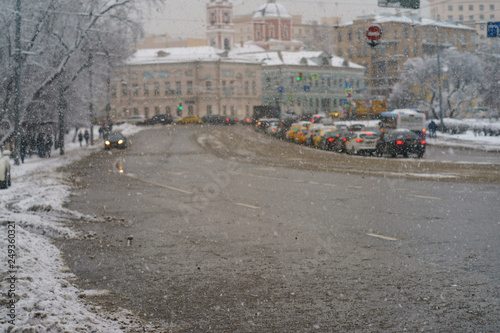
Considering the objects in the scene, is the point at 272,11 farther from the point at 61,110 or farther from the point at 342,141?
the point at 342,141

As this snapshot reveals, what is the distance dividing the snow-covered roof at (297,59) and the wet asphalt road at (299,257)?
341 feet

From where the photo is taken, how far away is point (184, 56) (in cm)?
12038

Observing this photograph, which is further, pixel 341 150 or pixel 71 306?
pixel 341 150

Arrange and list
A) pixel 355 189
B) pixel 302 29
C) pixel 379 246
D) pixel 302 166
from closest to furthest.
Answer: pixel 379 246 → pixel 355 189 → pixel 302 166 → pixel 302 29

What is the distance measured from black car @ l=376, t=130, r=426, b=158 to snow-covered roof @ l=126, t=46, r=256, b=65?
80.9 m

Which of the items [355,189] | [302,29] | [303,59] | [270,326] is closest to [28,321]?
[270,326]

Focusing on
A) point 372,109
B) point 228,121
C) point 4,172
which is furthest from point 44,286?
point 228,121

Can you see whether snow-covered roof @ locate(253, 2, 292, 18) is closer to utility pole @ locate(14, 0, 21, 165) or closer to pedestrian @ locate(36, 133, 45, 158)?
pedestrian @ locate(36, 133, 45, 158)

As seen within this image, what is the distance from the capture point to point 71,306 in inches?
281

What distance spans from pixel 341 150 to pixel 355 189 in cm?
2596

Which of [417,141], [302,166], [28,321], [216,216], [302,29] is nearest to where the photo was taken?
[28,321]

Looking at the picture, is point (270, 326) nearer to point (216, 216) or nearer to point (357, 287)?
point (357, 287)

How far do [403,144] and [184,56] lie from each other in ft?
286

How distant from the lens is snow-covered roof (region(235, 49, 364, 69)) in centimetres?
12244
